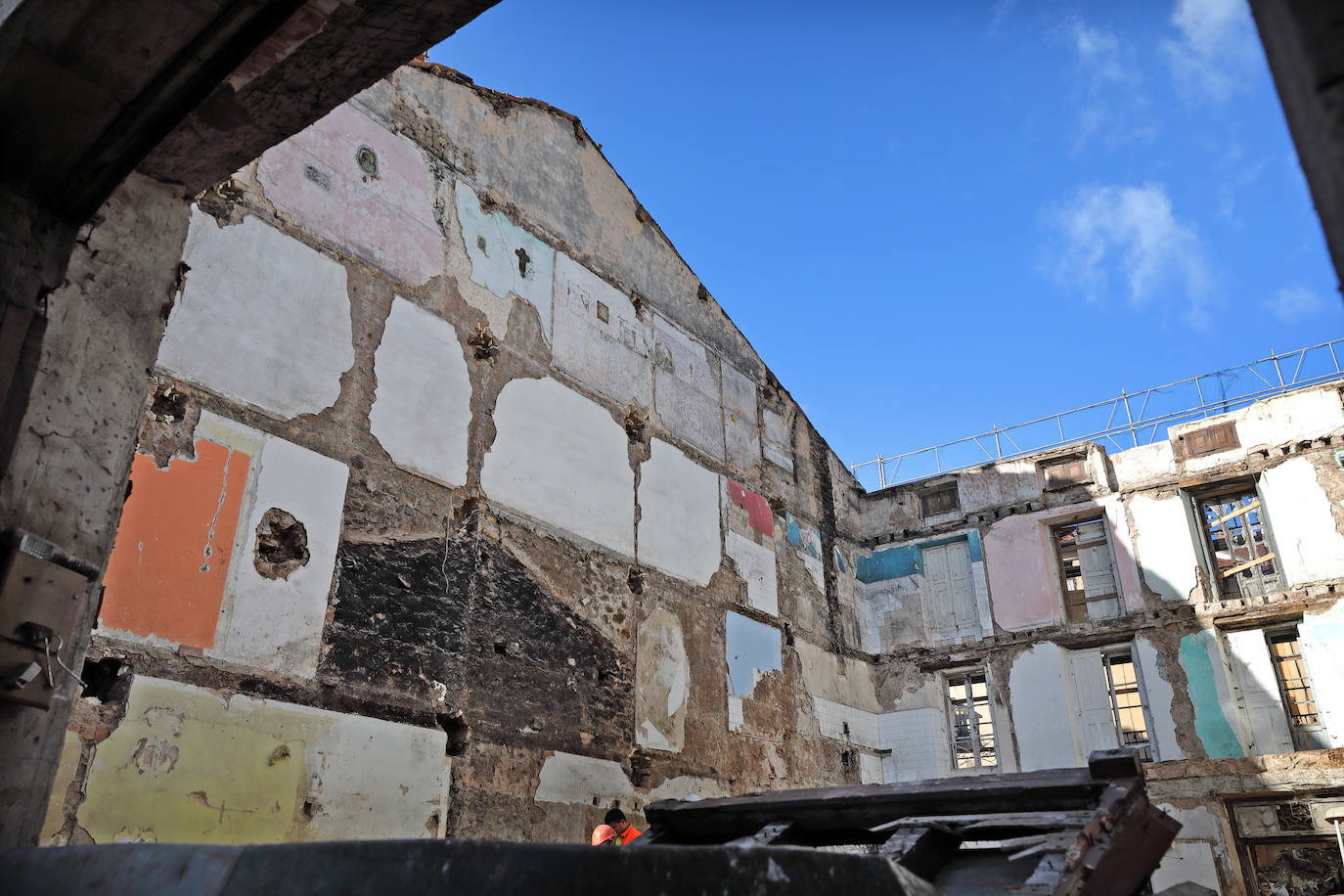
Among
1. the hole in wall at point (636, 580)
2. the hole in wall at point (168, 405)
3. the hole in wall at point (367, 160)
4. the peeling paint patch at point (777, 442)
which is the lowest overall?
the hole in wall at point (636, 580)

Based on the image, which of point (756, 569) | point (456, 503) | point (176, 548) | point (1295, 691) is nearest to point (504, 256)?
point (456, 503)

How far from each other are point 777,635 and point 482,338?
5.19 m

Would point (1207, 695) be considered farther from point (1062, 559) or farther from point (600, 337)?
point (600, 337)

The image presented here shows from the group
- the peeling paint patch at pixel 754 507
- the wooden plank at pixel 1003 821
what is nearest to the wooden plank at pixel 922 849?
the wooden plank at pixel 1003 821

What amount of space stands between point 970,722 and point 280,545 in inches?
365

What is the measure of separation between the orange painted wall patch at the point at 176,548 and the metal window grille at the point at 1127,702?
33.0ft

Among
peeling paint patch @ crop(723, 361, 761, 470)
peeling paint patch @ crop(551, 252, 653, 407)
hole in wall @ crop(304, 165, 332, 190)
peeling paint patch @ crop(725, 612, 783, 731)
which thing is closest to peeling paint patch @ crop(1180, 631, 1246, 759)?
peeling paint patch @ crop(725, 612, 783, 731)

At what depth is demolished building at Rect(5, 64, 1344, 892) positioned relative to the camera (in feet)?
22.5

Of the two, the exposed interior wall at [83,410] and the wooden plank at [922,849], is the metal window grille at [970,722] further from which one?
the exposed interior wall at [83,410]

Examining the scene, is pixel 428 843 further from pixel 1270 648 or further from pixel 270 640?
pixel 1270 648

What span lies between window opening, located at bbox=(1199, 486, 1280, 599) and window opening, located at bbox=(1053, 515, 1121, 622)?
1.19 m

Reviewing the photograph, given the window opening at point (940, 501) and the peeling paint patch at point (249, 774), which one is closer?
the peeling paint patch at point (249, 774)

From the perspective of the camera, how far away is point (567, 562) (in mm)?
9469

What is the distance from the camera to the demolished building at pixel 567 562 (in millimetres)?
6844
